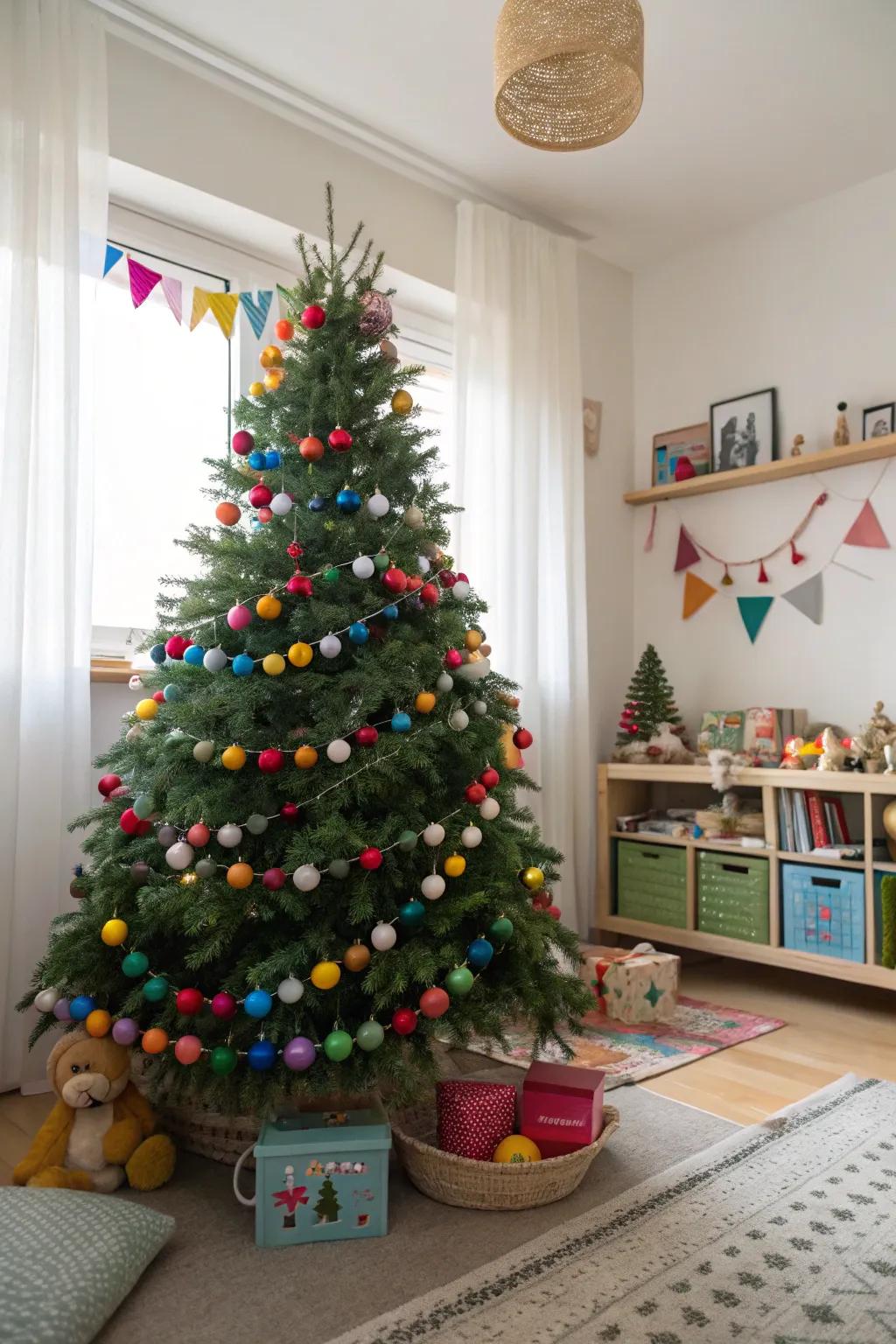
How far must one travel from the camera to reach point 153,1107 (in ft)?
6.04

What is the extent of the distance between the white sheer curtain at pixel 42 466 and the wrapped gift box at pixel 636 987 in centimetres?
141

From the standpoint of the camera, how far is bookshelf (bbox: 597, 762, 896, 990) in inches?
108

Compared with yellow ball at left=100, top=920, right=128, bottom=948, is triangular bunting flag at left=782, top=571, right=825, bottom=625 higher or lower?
higher

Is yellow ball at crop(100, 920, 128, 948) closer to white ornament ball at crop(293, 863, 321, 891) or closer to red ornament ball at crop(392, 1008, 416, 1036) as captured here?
white ornament ball at crop(293, 863, 321, 891)

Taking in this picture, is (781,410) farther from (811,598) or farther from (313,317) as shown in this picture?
(313,317)

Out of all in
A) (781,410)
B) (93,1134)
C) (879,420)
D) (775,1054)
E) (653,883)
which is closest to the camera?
(93,1134)

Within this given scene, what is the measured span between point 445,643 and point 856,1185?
1200mm

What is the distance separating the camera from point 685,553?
3766 millimetres

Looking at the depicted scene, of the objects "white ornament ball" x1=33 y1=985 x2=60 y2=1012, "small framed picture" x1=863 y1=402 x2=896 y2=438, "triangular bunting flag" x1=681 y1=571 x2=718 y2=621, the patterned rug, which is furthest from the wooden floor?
"small framed picture" x1=863 y1=402 x2=896 y2=438

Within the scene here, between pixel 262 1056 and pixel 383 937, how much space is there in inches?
10.5

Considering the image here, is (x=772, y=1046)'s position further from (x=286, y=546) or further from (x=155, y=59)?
(x=155, y=59)

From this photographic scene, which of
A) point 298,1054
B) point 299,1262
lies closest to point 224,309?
point 298,1054

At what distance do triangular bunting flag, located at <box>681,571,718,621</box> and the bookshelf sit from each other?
66cm

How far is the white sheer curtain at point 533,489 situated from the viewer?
3.22 metres
